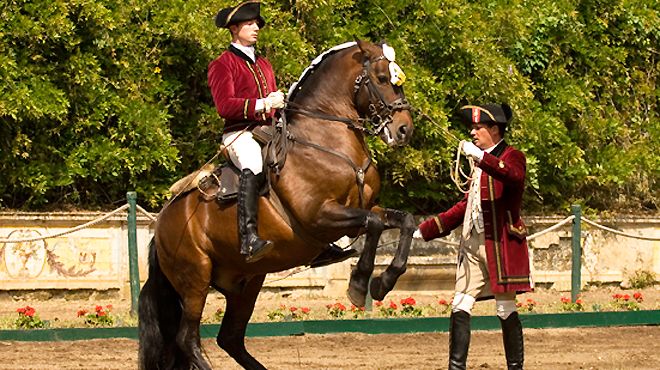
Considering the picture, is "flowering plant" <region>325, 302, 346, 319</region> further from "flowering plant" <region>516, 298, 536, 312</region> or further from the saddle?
the saddle

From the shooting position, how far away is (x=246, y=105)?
853 cm

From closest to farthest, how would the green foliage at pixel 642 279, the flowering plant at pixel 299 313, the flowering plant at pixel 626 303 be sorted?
the flowering plant at pixel 299 313, the flowering plant at pixel 626 303, the green foliage at pixel 642 279

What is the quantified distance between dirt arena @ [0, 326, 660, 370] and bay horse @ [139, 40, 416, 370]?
4.26 ft

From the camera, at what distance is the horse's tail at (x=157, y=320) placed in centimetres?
931

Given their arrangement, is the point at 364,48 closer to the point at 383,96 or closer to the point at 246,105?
the point at 383,96

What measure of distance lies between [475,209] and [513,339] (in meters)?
0.91

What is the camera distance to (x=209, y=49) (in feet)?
49.8

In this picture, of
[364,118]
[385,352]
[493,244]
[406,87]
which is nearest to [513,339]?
[493,244]

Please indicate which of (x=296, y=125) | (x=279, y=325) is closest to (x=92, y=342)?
(x=279, y=325)

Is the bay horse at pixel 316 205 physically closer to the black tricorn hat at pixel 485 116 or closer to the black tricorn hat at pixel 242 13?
the black tricorn hat at pixel 485 116

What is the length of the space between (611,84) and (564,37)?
114cm

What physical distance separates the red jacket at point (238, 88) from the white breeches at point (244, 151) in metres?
0.12

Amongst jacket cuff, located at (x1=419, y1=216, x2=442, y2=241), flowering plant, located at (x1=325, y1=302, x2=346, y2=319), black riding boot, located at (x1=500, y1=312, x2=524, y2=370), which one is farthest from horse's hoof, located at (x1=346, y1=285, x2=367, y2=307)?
flowering plant, located at (x1=325, y1=302, x2=346, y2=319)

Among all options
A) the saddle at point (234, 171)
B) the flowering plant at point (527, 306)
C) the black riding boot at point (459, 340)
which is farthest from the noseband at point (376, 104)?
the flowering plant at point (527, 306)
